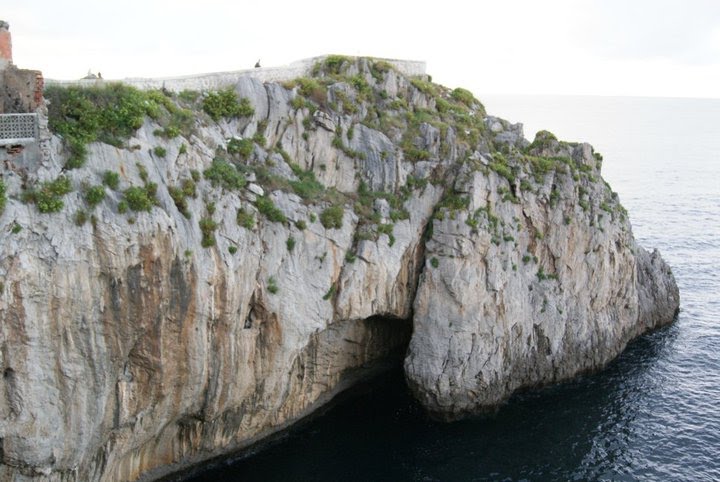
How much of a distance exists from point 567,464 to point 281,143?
25753 mm

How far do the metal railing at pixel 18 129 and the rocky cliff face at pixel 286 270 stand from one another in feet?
1.96

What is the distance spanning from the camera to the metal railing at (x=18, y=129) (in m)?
24.4

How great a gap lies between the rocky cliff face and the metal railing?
1.96 feet

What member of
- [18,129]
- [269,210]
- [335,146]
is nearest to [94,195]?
[18,129]

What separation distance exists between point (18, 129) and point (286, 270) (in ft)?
46.7

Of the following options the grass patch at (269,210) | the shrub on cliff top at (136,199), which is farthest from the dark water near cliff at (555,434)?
the shrub on cliff top at (136,199)

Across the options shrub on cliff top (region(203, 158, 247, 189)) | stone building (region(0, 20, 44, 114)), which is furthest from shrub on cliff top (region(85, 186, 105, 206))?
shrub on cliff top (region(203, 158, 247, 189))

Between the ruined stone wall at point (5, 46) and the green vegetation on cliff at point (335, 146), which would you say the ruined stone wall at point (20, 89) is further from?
the green vegetation on cliff at point (335, 146)

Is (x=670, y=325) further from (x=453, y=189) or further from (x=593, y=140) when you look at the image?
(x=593, y=140)

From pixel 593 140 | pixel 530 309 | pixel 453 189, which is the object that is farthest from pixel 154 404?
pixel 593 140

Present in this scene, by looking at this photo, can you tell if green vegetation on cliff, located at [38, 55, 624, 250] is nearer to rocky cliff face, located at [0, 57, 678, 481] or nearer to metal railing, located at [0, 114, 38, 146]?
rocky cliff face, located at [0, 57, 678, 481]

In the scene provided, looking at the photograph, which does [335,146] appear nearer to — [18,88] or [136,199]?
[136,199]

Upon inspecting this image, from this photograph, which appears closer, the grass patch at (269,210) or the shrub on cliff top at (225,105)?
the grass patch at (269,210)

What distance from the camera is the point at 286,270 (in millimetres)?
32469
